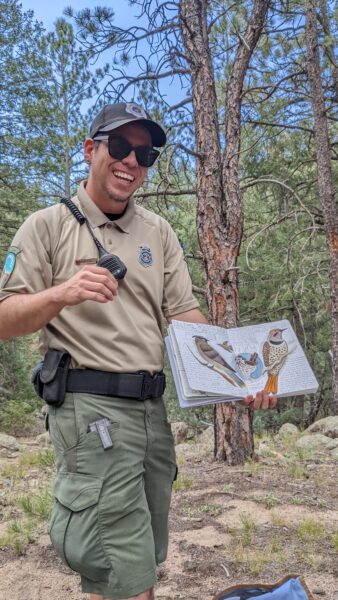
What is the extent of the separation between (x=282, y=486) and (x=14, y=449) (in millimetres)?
5752

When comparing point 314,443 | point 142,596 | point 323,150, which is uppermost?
point 323,150

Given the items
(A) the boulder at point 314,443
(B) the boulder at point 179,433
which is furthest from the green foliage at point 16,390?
(A) the boulder at point 314,443

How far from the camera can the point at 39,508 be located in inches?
178

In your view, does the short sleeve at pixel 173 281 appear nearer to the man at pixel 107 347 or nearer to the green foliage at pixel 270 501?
the man at pixel 107 347

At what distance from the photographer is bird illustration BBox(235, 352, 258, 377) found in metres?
2.29

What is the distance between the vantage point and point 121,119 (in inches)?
87.4

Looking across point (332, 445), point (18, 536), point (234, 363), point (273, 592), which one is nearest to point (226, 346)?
point (234, 363)

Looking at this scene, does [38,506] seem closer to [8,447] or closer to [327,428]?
[8,447]

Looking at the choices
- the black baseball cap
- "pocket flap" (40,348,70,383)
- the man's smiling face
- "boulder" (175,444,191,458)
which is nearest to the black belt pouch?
"pocket flap" (40,348,70,383)

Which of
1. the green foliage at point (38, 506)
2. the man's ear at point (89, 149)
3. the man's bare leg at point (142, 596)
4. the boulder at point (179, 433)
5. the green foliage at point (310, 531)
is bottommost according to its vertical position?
the boulder at point (179, 433)

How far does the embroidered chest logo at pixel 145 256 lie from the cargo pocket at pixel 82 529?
871mm

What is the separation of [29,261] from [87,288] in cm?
34

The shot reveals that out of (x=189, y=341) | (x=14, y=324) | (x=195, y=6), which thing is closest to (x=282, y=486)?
(x=189, y=341)

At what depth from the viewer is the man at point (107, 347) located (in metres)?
1.88
